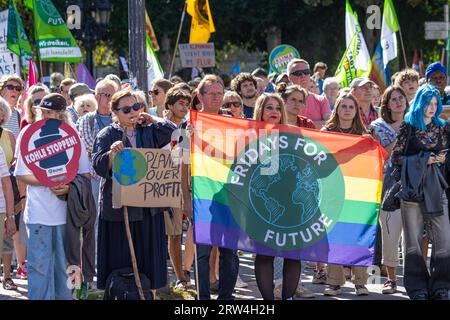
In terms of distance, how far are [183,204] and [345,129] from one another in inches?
69.2

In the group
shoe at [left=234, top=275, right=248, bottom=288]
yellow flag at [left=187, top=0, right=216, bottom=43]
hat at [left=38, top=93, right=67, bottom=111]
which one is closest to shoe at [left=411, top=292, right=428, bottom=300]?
shoe at [left=234, top=275, right=248, bottom=288]

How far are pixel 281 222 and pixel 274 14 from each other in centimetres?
3167

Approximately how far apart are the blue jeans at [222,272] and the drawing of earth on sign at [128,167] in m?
0.79

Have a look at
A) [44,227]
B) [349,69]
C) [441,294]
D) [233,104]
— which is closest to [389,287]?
[441,294]

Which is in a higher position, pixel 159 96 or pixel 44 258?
pixel 159 96

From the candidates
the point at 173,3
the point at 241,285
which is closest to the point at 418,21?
the point at 173,3

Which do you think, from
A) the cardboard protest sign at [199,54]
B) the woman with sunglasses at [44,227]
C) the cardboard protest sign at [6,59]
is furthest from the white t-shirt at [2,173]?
the cardboard protest sign at [199,54]

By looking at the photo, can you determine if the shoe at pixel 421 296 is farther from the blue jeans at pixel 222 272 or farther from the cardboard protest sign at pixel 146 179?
the cardboard protest sign at pixel 146 179

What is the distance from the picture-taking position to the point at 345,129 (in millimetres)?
9539

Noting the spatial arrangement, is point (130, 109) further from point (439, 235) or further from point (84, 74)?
point (84, 74)

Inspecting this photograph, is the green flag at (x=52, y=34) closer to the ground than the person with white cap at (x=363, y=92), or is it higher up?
higher up

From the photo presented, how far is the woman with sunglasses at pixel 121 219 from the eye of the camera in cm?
808

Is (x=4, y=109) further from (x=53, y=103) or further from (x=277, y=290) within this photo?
(x=277, y=290)

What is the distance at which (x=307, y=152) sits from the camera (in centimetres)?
795
